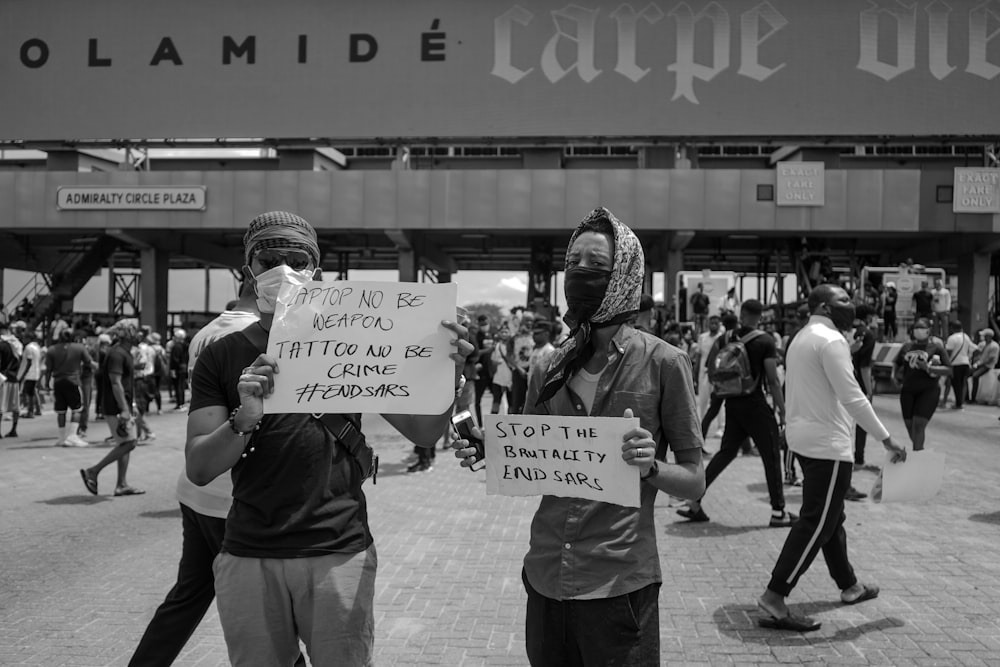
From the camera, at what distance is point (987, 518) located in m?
7.85

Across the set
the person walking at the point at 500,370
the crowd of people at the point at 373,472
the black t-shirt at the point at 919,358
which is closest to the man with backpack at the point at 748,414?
the black t-shirt at the point at 919,358

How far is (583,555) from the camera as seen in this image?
2436mm

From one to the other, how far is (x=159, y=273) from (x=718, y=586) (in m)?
32.4

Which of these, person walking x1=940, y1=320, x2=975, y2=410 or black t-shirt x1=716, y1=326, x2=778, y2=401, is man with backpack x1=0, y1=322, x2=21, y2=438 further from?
person walking x1=940, y1=320, x2=975, y2=410

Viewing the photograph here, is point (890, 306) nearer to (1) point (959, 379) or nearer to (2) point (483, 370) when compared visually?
(1) point (959, 379)

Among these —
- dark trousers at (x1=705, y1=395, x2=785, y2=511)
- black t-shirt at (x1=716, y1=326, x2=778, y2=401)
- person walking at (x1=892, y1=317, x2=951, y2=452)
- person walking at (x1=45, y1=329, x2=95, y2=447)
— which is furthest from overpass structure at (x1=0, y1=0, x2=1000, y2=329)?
dark trousers at (x1=705, y1=395, x2=785, y2=511)

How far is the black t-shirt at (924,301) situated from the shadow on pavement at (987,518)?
1640cm

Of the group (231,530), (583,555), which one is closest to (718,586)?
(583,555)

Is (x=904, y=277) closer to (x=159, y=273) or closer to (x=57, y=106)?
(x=159, y=273)

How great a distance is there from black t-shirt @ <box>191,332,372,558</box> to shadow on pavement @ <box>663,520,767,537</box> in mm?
5150

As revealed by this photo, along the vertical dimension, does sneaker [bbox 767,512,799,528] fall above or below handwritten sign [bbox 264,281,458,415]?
below

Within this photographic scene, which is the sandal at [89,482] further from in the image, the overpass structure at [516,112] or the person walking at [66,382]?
the overpass structure at [516,112]

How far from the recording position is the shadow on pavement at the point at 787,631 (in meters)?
4.67

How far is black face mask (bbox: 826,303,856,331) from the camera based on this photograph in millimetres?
5281
